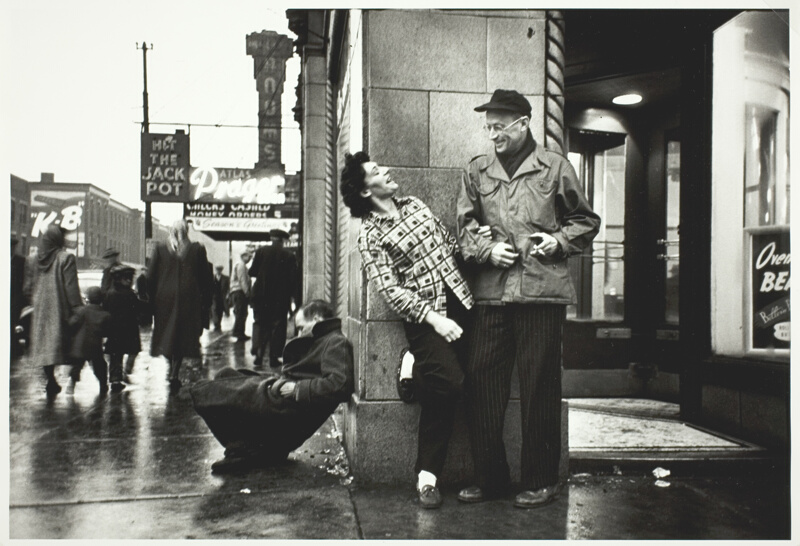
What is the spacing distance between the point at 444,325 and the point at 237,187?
15.6 meters

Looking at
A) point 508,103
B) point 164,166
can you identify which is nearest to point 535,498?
point 508,103

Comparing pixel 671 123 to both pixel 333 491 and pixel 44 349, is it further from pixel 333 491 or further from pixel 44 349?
pixel 44 349

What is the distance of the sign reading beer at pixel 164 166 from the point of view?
13.7m

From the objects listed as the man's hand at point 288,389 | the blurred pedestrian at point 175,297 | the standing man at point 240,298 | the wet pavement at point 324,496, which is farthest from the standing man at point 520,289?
the standing man at point 240,298

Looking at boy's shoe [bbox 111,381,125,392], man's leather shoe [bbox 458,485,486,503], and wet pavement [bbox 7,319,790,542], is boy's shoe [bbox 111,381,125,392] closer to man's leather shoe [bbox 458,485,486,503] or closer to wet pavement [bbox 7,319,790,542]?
wet pavement [bbox 7,319,790,542]

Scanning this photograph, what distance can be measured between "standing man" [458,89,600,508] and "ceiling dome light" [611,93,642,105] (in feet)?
9.39

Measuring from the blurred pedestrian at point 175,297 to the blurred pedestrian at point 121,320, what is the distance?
1.25 ft

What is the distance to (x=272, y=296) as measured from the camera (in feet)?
30.0

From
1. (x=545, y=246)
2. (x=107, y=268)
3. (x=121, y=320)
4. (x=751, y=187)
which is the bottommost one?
(x=121, y=320)

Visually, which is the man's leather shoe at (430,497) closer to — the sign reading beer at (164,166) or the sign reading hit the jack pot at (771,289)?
the sign reading hit the jack pot at (771,289)

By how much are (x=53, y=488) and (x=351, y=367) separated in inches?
69.6

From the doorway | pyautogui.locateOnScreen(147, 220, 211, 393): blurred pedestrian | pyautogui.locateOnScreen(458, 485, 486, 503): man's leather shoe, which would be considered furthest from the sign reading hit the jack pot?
pyautogui.locateOnScreen(147, 220, 211, 393): blurred pedestrian

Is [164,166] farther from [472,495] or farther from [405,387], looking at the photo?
[472,495]

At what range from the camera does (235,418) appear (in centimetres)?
449
